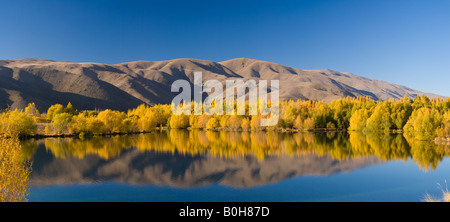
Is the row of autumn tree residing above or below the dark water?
above

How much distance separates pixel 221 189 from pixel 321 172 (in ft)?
31.2

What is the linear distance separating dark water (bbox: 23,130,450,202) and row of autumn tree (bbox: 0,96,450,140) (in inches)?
868

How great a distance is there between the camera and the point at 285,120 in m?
77.2

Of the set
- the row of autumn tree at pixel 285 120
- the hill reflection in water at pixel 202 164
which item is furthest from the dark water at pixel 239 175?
the row of autumn tree at pixel 285 120

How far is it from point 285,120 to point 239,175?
5556 cm

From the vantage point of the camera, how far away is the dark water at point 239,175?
1752 centimetres

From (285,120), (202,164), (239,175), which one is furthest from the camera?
(285,120)

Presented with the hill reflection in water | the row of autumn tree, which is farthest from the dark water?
the row of autumn tree

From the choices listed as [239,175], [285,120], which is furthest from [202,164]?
[285,120]

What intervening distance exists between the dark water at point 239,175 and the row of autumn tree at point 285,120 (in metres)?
22.0

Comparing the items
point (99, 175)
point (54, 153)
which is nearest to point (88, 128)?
point (54, 153)

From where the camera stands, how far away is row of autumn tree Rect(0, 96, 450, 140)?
55.7 metres

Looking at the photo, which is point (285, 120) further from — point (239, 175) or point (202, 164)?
point (239, 175)

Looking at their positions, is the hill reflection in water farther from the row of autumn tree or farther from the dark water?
the row of autumn tree
